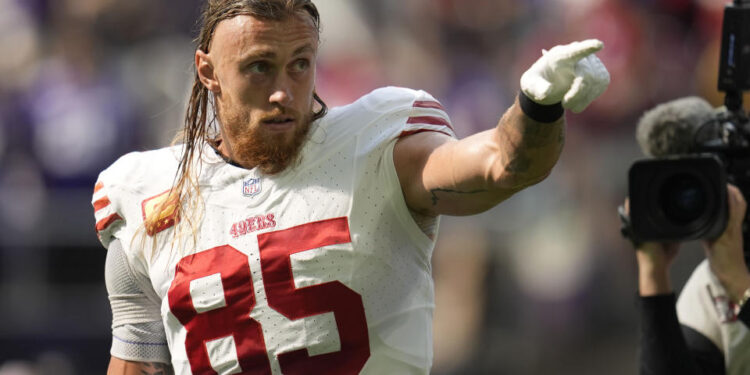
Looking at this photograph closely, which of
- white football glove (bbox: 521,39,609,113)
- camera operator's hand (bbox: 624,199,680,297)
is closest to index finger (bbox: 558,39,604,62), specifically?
white football glove (bbox: 521,39,609,113)

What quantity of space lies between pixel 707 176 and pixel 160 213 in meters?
1.55

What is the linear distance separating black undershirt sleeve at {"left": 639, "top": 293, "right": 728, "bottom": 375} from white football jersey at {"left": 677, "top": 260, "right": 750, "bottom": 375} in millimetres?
46

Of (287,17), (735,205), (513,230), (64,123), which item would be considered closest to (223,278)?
(287,17)

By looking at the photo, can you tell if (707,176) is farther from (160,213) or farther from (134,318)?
(134,318)

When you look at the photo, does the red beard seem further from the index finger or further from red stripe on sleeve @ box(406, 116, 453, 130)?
the index finger

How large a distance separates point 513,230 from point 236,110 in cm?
318

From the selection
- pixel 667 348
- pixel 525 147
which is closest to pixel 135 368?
pixel 525 147

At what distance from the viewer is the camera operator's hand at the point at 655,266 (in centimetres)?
334

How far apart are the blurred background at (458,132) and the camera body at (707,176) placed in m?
2.39

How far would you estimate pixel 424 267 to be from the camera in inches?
109

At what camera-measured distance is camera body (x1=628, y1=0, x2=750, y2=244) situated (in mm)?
3199

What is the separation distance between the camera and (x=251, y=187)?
2828 millimetres

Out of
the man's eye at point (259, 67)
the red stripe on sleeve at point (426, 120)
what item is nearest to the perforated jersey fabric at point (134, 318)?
the man's eye at point (259, 67)

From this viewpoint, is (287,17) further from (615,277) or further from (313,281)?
(615,277)
